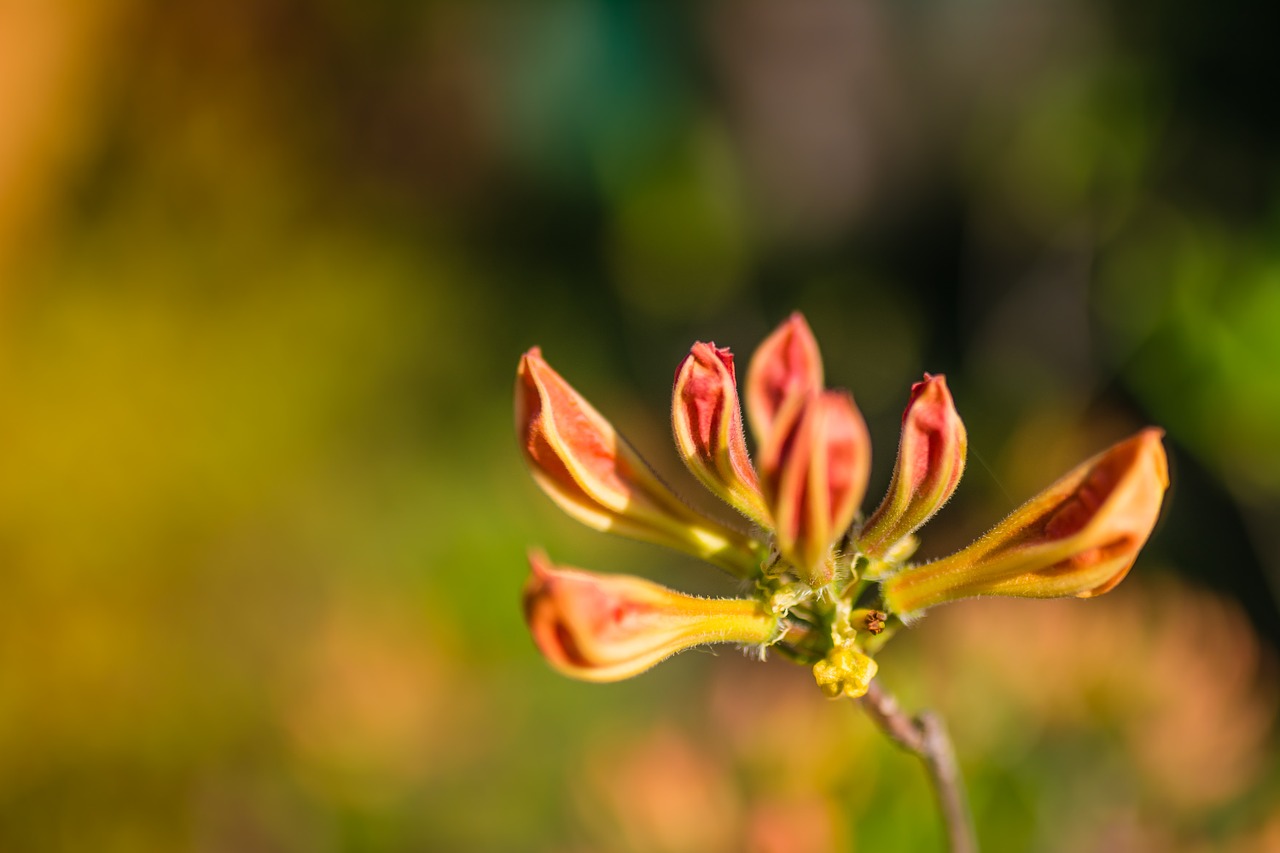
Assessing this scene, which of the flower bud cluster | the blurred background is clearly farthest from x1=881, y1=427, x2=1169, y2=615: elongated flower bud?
the blurred background

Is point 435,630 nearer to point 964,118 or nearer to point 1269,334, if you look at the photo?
point 1269,334

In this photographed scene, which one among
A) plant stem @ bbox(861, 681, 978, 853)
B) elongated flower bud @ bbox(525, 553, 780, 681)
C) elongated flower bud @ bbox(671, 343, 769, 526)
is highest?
elongated flower bud @ bbox(671, 343, 769, 526)

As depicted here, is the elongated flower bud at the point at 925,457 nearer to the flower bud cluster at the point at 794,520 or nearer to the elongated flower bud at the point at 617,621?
the flower bud cluster at the point at 794,520

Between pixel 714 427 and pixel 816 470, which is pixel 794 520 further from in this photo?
pixel 714 427

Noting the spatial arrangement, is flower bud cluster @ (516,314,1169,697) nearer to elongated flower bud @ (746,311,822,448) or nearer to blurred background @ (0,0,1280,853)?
elongated flower bud @ (746,311,822,448)

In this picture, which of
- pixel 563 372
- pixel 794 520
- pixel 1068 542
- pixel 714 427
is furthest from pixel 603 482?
pixel 563 372

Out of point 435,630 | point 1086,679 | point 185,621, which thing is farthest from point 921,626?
point 185,621
